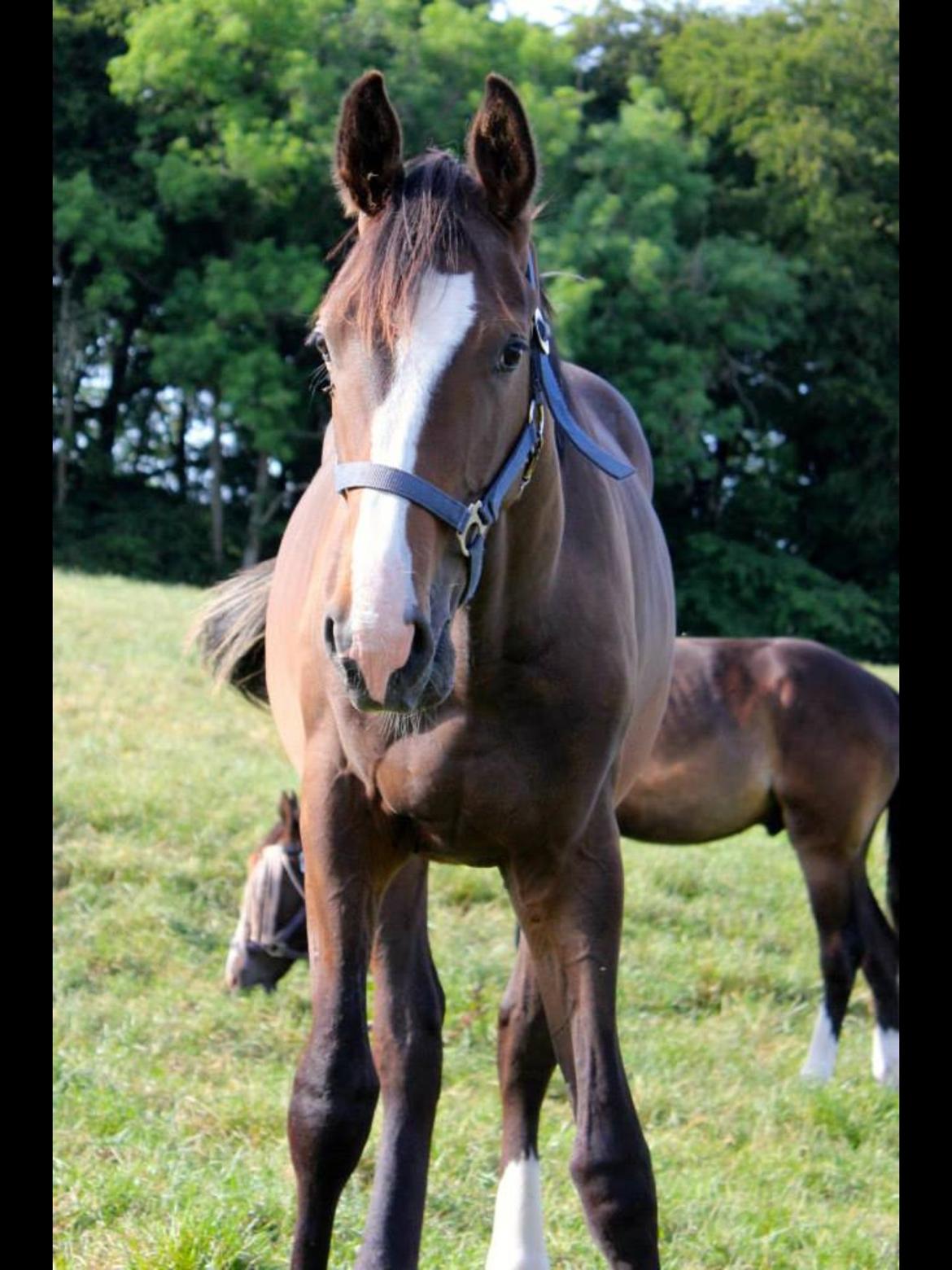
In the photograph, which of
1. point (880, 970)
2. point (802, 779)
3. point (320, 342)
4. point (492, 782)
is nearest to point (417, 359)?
point (320, 342)

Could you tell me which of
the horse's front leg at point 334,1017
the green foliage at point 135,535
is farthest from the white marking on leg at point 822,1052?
the green foliage at point 135,535

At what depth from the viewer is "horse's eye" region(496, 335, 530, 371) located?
253 cm

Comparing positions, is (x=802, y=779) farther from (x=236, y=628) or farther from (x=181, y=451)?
(x=181, y=451)

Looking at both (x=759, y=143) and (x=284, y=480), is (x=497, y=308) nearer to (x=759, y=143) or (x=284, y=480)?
(x=284, y=480)

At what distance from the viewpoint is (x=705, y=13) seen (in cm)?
3175

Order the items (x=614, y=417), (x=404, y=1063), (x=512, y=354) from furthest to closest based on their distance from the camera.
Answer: (x=614, y=417) < (x=404, y=1063) < (x=512, y=354)

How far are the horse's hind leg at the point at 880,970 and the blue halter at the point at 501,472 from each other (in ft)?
13.9

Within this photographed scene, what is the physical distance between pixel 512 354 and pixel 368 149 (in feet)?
1.66

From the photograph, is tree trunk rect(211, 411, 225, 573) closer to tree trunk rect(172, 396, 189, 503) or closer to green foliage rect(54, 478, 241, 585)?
green foliage rect(54, 478, 241, 585)

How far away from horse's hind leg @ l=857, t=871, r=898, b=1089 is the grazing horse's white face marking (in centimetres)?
494

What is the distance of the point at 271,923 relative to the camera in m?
6.22
